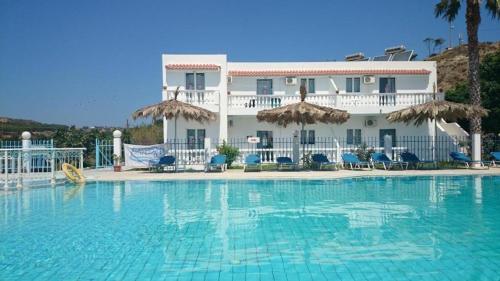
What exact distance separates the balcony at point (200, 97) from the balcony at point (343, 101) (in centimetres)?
92

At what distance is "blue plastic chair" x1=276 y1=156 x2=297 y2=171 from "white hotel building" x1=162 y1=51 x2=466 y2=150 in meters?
4.47

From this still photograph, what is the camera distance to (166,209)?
37.0ft

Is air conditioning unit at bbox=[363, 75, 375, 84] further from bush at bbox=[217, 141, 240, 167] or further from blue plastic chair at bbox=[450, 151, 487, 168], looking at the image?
bush at bbox=[217, 141, 240, 167]

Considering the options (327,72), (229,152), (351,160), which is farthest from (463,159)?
(229,152)

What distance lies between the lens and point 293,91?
89.5 feet

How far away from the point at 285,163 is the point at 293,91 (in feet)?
26.0

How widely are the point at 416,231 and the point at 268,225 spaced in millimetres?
3053

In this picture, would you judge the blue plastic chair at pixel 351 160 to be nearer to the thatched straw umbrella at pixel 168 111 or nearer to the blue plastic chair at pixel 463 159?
the blue plastic chair at pixel 463 159

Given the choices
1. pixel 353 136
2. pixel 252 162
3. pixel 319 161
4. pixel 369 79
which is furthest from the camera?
pixel 353 136

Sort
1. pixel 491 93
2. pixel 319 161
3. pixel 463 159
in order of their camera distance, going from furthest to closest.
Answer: pixel 491 93, pixel 463 159, pixel 319 161

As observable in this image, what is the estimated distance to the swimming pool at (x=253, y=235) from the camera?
20.3ft

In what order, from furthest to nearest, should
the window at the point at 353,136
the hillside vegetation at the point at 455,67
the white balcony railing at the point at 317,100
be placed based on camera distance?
the hillside vegetation at the point at 455,67 < the window at the point at 353,136 < the white balcony railing at the point at 317,100

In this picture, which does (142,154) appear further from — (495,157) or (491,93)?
(491,93)

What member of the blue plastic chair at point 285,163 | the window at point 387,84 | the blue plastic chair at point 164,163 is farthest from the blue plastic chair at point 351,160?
the blue plastic chair at point 164,163
